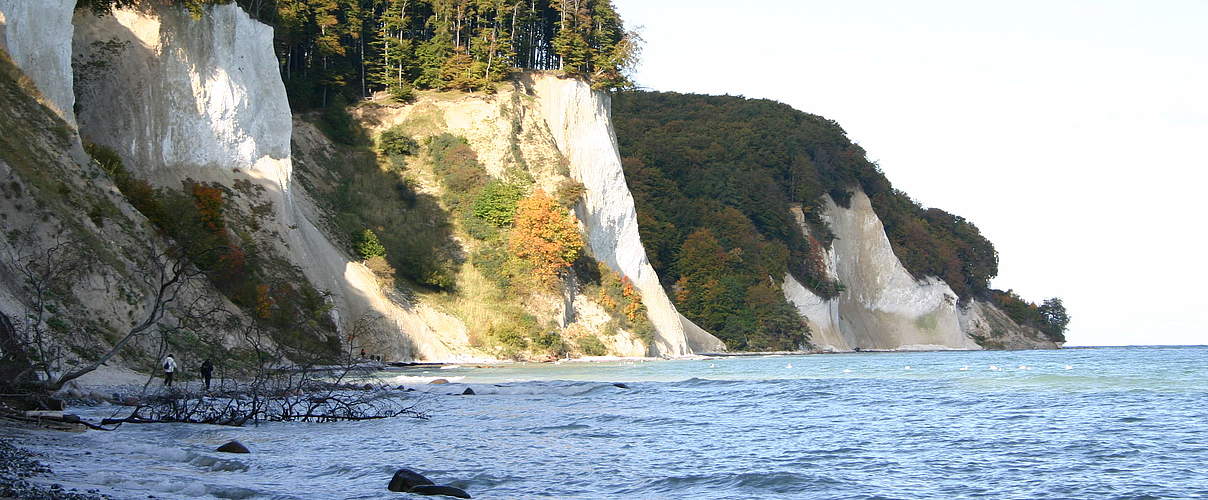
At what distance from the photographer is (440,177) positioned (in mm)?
65562

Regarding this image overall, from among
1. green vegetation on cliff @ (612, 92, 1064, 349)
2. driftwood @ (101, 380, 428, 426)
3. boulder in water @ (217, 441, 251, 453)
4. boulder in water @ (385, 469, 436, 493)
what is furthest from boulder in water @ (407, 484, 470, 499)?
green vegetation on cliff @ (612, 92, 1064, 349)

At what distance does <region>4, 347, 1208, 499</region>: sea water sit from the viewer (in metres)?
15.7

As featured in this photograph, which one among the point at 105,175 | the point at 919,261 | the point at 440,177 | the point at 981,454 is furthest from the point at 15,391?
the point at 919,261

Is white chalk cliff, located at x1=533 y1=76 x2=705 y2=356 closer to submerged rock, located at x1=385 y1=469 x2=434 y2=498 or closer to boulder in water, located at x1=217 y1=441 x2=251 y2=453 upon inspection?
boulder in water, located at x1=217 y1=441 x2=251 y2=453

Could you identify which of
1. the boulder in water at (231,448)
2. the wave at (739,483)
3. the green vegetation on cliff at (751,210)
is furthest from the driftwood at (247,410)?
the green vegetation on cliff at (751,210)

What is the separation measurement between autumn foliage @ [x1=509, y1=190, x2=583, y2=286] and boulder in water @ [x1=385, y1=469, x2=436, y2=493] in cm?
4678

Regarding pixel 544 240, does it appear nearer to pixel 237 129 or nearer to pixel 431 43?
pixel 431 43

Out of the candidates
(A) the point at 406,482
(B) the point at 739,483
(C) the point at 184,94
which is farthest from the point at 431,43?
(A) the point at 406,482

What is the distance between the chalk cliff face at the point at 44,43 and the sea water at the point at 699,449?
694 inches

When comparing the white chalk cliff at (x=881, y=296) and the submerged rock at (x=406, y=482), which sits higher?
the white chalk cliff at (x=881, y=296)

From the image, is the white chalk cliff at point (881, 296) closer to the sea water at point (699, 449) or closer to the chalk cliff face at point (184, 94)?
the chalk cliff face at point (184, 94)

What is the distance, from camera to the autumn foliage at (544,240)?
6166 cm

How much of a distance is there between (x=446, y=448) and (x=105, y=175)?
75.1ft

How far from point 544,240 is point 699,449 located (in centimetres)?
4164
